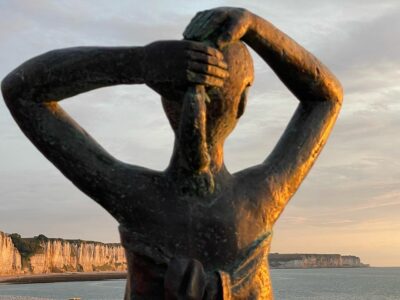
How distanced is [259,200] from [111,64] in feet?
3.14

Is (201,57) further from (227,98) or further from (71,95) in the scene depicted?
(71,95)

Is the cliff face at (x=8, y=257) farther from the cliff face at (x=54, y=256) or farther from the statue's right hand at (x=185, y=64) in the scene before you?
the statue's right hand at (x=185, y=64)

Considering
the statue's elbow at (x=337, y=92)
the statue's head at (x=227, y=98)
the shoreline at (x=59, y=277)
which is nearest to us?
the statue's head at (x=227, y=98)

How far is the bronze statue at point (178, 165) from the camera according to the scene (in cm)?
290

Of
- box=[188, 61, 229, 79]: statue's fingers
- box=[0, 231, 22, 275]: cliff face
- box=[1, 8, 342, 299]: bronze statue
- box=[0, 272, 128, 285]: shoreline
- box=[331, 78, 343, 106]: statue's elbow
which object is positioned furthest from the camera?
box=[0, 272, 128, 285]: shoreline

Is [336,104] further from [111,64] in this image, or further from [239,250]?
[111,64]

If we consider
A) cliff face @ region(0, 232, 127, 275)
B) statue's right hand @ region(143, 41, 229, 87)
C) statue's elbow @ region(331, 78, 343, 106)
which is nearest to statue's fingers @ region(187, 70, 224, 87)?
statue's right hand @ region(143, 41, 229, 87)

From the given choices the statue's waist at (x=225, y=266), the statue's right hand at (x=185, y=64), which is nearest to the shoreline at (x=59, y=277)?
the statue's waist at (x=225, y=266)

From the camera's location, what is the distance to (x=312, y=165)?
11.6 ft

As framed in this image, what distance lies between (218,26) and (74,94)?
0.75m

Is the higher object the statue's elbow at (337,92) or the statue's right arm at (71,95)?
the statue's elbow at (337,92)

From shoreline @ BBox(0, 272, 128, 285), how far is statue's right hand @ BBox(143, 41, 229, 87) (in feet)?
232

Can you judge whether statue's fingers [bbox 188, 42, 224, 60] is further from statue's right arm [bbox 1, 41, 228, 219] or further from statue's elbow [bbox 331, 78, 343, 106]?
statue's elbow [bbox 331, 78, 343, 106]

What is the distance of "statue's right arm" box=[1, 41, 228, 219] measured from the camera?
9.77ft
